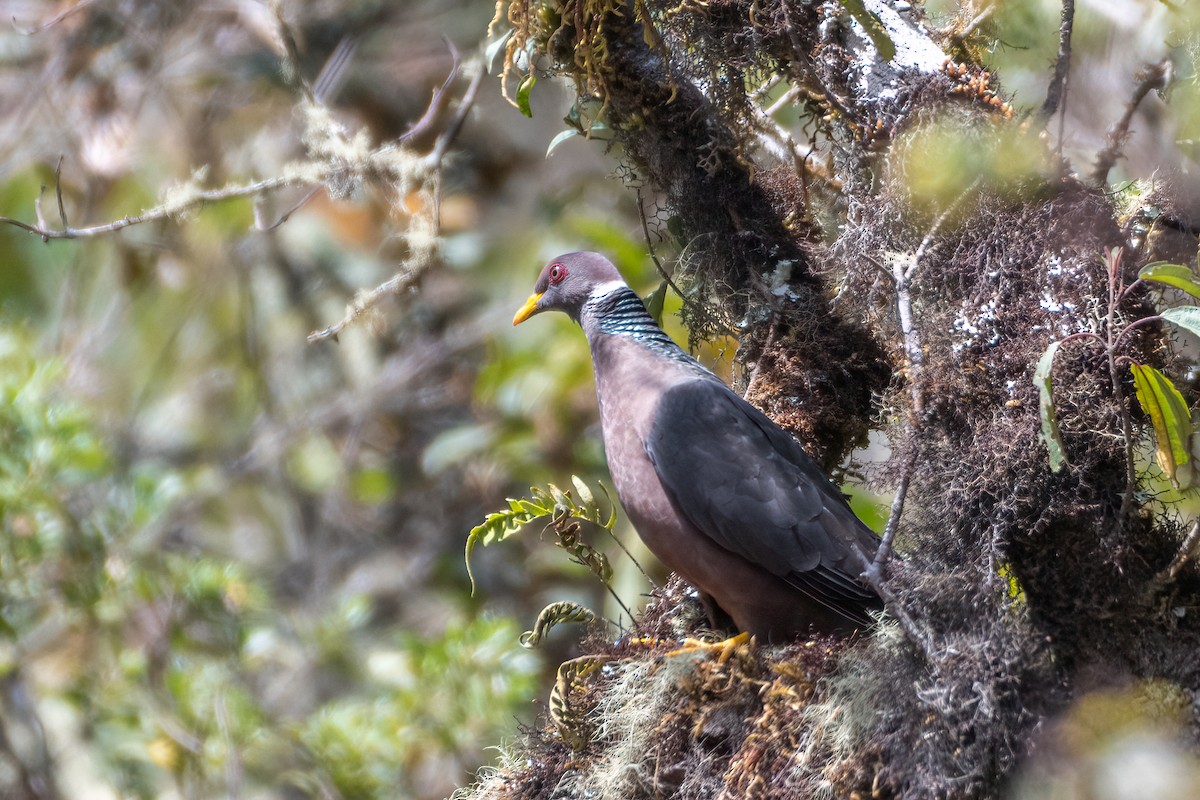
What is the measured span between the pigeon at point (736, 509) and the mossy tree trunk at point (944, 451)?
349mm

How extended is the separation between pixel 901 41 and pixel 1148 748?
2016mm

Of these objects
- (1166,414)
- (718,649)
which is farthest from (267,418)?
(1166,414)

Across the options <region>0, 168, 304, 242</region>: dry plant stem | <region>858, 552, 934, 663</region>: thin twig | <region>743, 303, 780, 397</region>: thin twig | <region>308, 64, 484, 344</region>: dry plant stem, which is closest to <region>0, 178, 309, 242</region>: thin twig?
<region>0, 168, 304, 242</region>: dry plant stem

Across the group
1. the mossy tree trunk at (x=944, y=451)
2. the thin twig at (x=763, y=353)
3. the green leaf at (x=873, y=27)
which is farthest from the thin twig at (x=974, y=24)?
the thin twig at (x=763, y=353)

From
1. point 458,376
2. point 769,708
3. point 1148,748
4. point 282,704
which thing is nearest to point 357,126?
point 458,376

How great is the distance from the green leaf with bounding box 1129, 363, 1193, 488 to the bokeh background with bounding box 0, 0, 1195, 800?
283 centimetres

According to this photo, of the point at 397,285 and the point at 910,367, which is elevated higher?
the point at 397,285

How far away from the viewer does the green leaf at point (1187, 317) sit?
2.50 meters

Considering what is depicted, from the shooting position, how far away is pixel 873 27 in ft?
10.4

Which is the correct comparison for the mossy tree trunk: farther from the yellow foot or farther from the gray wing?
the gray wing

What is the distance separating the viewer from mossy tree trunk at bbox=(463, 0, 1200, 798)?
2674mm

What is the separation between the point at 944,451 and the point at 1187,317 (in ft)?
2.18

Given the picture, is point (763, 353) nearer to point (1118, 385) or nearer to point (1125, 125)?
point (1125, 125)

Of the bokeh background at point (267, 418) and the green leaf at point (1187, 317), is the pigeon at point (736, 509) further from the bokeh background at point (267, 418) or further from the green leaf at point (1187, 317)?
the bokeh background at point (267, 418)
